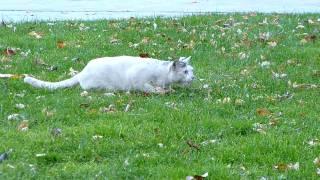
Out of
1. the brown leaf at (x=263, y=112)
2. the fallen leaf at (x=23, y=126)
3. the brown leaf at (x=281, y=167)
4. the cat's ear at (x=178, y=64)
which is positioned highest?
the cat's ear at (x=178, y=64)

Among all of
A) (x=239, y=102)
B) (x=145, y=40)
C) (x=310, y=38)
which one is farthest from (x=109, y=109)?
(x=310, y=38)

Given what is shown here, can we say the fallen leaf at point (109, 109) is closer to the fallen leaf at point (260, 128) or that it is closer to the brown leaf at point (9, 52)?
the fallen leaf at point (260, 128)

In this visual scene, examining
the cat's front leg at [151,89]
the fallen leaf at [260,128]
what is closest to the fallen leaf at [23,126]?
the cat's front leg at [151,89]

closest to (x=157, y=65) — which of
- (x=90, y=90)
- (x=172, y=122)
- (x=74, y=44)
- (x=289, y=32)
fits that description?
(x=90, y=90)

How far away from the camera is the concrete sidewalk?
14.6m

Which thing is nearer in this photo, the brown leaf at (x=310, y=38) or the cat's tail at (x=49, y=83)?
Result: the cat's tail at (x=49, y=83)

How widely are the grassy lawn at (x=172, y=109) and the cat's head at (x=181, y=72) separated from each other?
0.14 metres

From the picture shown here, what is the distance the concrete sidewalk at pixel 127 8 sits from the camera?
576 inches

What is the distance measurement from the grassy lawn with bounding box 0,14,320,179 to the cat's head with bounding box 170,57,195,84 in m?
0.14

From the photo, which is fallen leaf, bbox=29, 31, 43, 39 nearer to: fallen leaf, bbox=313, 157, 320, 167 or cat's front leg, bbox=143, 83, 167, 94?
cat's front leg, bbox=143, 83, 167, 94

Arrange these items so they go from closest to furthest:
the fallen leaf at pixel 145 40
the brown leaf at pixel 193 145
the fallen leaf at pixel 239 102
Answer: the brown leaf at pixel 193 145
the fallen leaf at pixel 239 102
the fallen leaf at pixel 145 40

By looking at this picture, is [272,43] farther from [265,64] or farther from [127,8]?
[127,8]

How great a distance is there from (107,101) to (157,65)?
0.95 metres

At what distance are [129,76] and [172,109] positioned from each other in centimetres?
106
